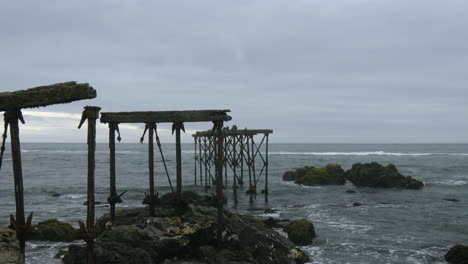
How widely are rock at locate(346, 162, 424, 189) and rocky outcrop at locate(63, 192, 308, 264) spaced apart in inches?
940

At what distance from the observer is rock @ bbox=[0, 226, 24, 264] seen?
21.2 feet

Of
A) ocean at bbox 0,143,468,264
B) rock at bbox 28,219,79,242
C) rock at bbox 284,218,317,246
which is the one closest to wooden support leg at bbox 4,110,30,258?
→ ocean at bbox 0,143,468,264

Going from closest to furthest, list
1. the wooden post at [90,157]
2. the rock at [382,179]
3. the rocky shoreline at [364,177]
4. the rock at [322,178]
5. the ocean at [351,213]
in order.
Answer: the wooden post at [90,157], the ocean at [351,213], the rock at [382,179], the rocky shoreline at [364,177], the rock at [322,178]

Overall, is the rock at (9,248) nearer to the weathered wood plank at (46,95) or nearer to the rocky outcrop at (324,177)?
the weathered wood plank at (46,95)

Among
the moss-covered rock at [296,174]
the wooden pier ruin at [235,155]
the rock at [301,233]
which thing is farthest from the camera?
the moss-covered rock at [296,174]

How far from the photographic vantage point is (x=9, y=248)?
281 inches

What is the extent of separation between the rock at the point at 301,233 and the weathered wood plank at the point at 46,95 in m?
11.1

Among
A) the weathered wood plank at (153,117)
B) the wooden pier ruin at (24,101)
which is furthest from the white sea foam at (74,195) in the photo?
the wooden pier ruin at (24,101)

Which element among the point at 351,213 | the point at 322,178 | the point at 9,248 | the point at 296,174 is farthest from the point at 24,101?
the point at 296,174

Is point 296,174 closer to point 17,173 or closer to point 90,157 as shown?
point 90,157

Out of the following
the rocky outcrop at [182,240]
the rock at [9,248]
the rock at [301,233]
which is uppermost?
the rock at [9,248]

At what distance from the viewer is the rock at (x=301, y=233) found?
15.0 metres

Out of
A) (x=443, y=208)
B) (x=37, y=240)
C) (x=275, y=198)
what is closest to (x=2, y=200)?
(x=37, y=240)

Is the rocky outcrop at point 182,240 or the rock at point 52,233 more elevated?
the rocky outcrop at point 182,240
